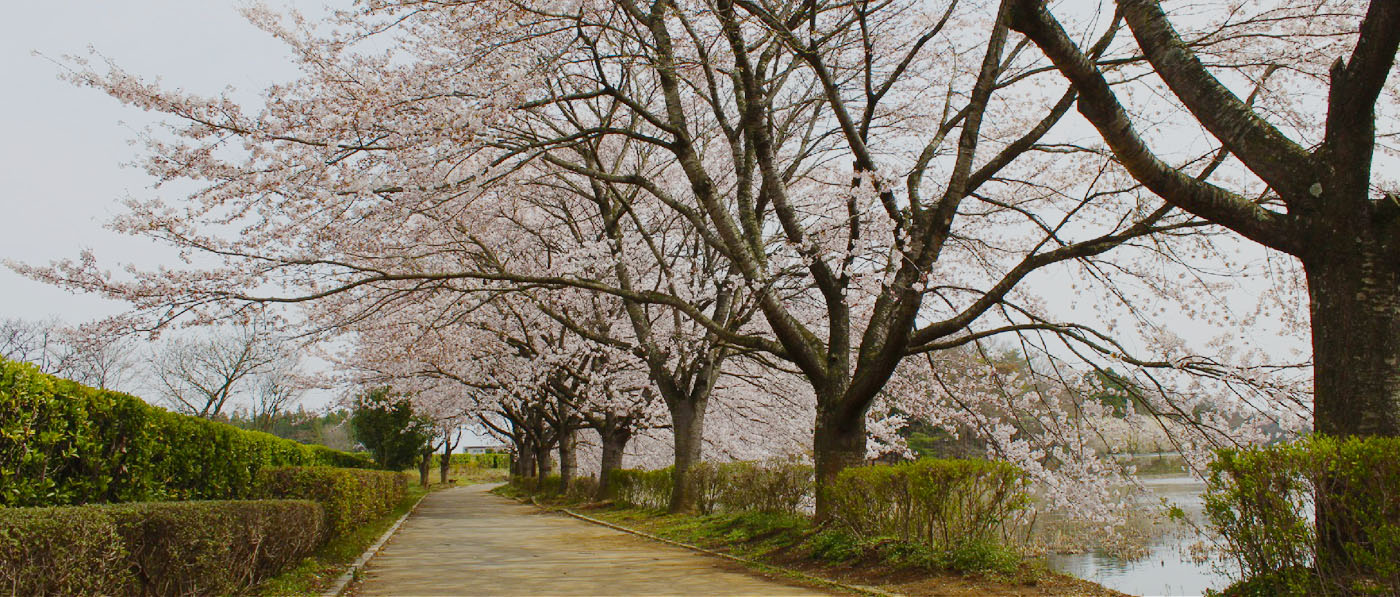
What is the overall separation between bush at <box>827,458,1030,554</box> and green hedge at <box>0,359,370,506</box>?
645 centimetres

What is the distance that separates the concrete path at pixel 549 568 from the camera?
688 cm

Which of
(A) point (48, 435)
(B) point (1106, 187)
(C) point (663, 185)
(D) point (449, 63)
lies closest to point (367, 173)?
(D) point (449, 63)

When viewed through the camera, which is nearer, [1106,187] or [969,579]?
[969,579]

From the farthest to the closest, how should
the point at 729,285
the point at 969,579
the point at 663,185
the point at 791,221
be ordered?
the point at 663,185
the point at 729,285
the point at 791,221
the point at 969,579

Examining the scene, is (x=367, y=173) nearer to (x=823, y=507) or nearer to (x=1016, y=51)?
(x=823, y=507)

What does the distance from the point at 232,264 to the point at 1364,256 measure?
9919 millimetres

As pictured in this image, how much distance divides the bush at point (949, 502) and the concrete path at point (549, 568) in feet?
3.99

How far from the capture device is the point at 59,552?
3506mm

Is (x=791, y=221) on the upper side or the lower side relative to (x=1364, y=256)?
upper

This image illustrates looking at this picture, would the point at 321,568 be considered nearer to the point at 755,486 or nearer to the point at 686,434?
the point at 755,486

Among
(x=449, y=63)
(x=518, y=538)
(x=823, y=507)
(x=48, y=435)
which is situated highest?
(x=449, y=63)

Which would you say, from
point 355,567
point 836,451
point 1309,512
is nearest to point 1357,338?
point 1309,512

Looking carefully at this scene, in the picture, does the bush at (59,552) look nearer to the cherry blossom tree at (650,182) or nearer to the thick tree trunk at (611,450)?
the cherry blossom tree at (650,182)

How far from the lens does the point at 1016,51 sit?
8570mm
